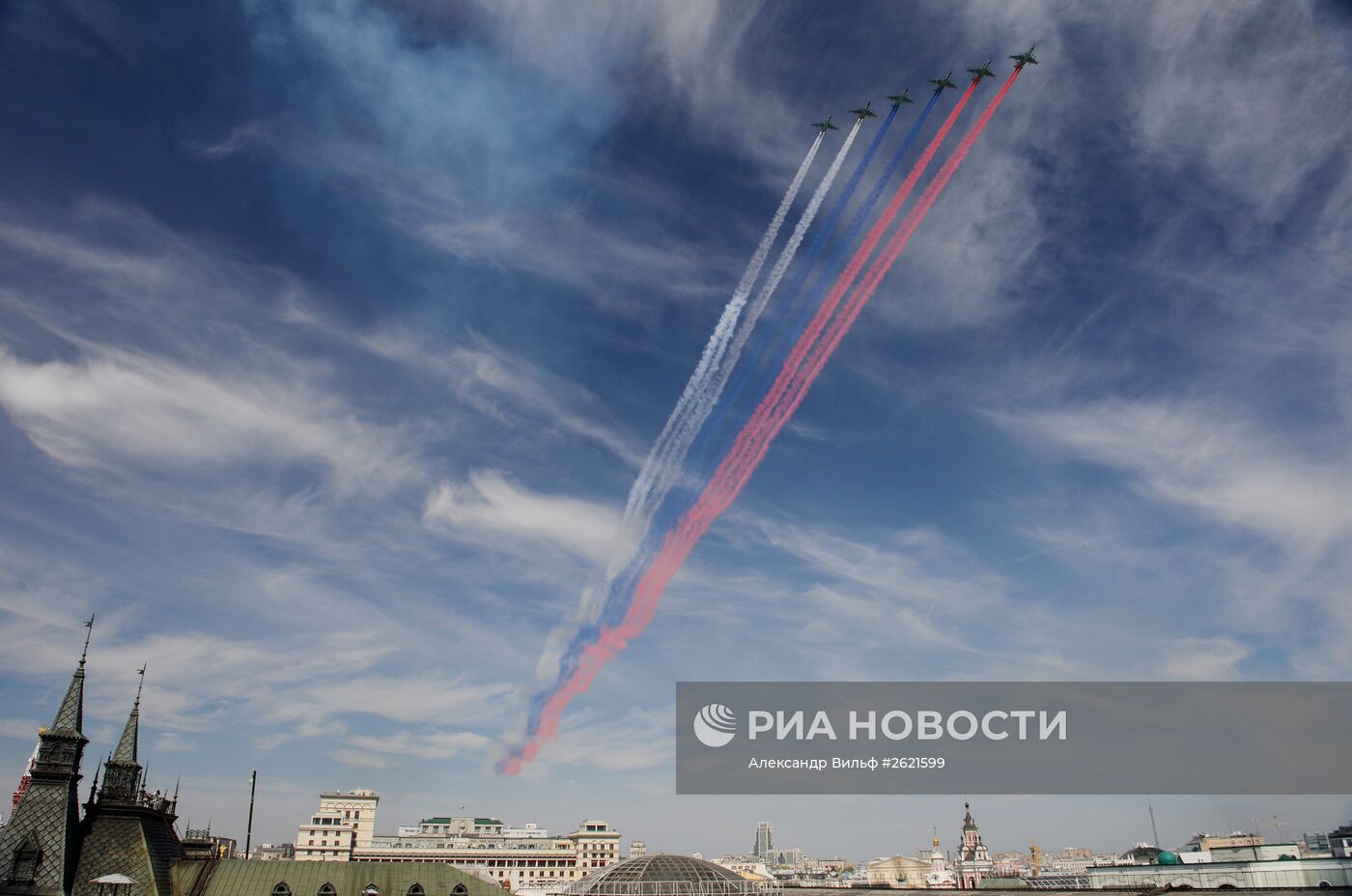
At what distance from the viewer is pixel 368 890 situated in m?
109

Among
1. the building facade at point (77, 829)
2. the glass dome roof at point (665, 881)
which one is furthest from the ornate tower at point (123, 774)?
the glass dome roof at point (665, 881)

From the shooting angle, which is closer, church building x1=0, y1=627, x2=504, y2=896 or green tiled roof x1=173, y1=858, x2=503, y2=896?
church building x1=0, y1=627, x2=504, y2=896

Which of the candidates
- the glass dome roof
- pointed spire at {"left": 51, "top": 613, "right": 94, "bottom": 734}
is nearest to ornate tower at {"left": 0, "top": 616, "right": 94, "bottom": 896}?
pointed spire at {"left": 51, "top": 613, "right": 94, "bottom": 734}

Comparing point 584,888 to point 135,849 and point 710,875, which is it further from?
point 135,849

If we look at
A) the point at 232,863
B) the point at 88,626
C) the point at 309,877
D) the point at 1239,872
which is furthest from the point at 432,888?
the point at 1239,872

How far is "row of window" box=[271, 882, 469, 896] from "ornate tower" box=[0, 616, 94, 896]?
22597 millimetres

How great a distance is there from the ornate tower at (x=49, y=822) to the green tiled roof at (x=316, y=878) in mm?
14360

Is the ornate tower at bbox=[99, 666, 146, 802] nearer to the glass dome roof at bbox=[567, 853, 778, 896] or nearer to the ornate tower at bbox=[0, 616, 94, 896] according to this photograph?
the ornate tower at bbox=[0, 616, 94, 896]

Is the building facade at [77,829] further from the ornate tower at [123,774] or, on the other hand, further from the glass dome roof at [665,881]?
the glass dome roof at [665,881]

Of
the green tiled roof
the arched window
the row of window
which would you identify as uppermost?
the arched window

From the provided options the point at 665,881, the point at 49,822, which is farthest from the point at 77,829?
the point at 665,881

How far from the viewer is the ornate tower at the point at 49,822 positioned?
3688 inches

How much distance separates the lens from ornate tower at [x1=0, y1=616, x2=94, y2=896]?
93688mm

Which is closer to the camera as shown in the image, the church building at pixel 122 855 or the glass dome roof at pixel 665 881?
the church building at pixel 122 855
